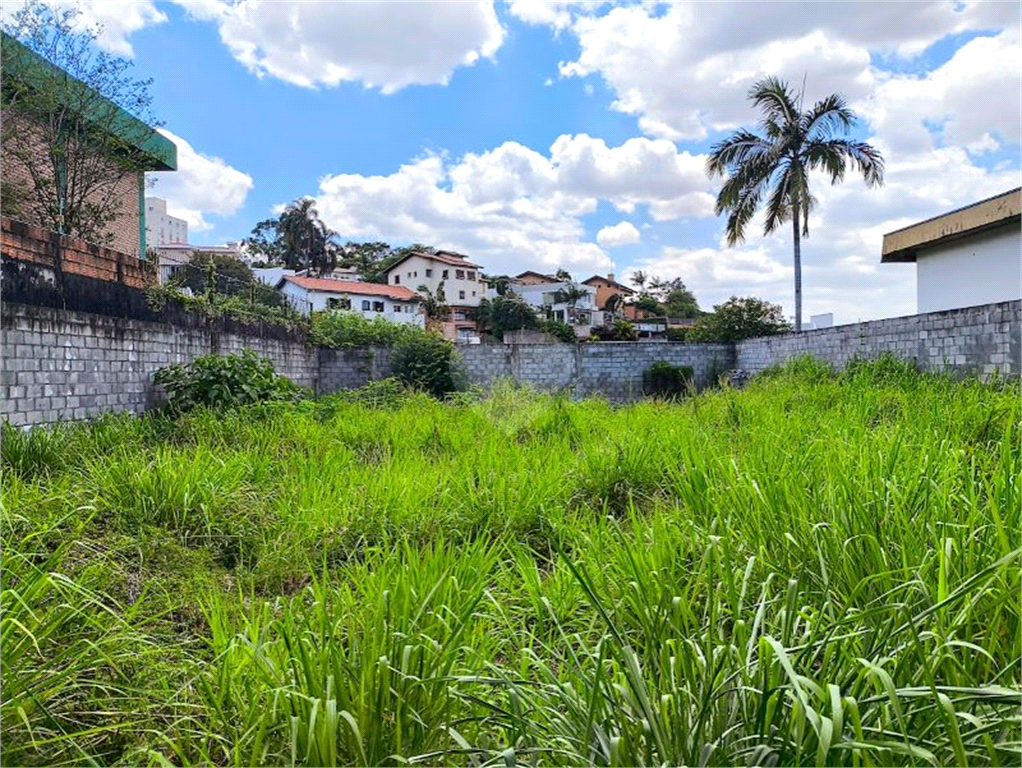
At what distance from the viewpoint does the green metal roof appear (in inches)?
240

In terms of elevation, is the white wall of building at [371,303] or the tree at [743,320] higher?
the white wall of building at [371,303]

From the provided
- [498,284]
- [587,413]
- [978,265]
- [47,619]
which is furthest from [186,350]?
[498,284]

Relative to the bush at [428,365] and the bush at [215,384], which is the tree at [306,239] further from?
the bush at [215,384]

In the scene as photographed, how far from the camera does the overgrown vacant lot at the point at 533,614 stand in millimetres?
1175

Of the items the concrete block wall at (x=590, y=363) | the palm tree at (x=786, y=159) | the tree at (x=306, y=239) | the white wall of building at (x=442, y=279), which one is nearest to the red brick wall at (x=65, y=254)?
the concrete block wall at (x=590, y=363)

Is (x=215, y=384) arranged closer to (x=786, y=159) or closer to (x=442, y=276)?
(x=786, y=159)

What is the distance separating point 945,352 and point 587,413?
4.70 meters

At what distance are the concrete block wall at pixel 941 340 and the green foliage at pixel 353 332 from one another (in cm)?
807

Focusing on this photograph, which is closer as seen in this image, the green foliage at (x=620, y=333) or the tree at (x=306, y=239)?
the green foliage at (x=620, y=333)

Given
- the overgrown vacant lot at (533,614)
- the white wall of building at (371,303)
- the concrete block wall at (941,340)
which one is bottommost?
the overgrown vacant lot at (533,614)

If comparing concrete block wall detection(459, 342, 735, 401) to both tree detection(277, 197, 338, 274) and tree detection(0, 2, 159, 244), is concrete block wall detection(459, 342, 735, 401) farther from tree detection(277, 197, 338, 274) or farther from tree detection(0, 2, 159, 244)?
tree detection(277, 197, 338, 274)

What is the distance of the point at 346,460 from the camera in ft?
12.5

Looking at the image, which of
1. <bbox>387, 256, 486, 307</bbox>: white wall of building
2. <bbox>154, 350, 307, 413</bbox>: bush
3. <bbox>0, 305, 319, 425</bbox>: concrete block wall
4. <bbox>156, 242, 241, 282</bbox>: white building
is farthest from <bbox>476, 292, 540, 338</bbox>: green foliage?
<bbox>0, 305, 319, 425</bbox>: concrete block wall

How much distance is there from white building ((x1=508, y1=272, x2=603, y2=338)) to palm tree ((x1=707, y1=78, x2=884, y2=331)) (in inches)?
905
